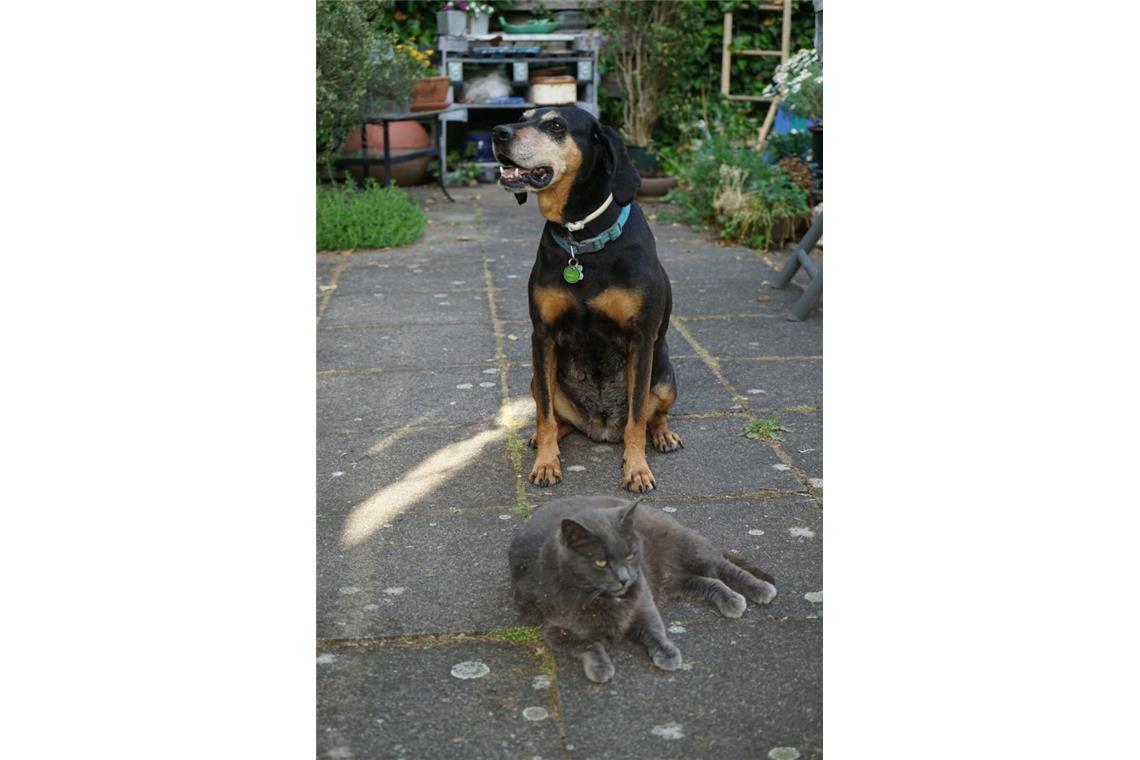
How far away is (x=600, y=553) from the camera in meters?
2.76

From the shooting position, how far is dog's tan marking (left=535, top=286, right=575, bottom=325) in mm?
3832

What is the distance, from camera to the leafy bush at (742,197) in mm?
7684

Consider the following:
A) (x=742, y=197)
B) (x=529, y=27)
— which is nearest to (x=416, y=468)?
(x=742, y=197)

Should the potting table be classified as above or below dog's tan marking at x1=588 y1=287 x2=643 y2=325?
above

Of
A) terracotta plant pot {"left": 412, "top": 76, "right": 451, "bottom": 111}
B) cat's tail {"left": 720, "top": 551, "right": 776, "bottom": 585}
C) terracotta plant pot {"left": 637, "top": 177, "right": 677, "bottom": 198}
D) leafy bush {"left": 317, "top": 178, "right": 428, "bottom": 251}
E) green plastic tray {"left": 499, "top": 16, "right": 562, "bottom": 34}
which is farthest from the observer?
green plastic tray {"left": 499, "top": 16, "right": 562, "bottom": 34}

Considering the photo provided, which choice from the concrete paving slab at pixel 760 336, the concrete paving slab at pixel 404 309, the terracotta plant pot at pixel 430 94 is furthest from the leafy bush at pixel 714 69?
the concrete paving slab at pixel 760 336

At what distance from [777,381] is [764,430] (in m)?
0.69

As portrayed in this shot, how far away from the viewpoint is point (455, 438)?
172 inches

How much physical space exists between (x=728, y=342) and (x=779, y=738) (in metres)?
3.30

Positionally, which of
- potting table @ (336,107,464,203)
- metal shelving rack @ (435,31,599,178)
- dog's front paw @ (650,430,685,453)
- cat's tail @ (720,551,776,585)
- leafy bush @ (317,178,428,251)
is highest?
metal shelving rack @ (435,31,599,178)

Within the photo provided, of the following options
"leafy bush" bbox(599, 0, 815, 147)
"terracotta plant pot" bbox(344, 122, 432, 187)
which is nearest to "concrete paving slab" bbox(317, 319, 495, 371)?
"terracotta plant pot" bbox(344, 122, 432, 187)

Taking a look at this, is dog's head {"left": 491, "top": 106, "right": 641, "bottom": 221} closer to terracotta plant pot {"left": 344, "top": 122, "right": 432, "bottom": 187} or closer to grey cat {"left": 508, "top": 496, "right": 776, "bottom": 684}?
grey cat {"left": 508, "top": 496, "right": 776, "bottom": 684}

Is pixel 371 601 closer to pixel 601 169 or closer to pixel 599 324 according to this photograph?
pixel 599 324
